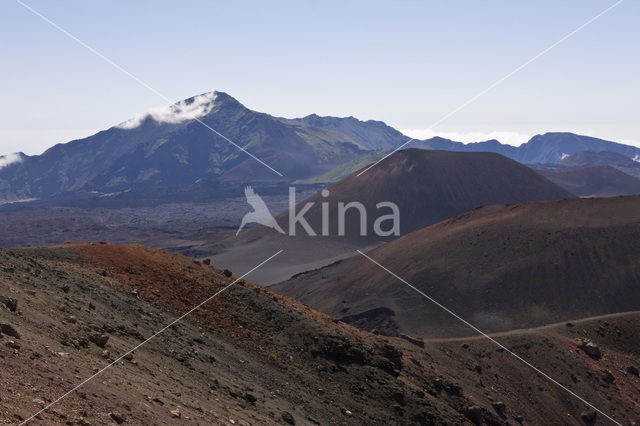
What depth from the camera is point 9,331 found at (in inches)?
422

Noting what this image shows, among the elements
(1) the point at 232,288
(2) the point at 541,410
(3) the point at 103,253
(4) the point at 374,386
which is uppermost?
(3) the point at 103,253

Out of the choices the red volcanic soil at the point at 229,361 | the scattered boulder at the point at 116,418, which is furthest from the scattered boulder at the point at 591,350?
the scattered boulder at the point at 116,418

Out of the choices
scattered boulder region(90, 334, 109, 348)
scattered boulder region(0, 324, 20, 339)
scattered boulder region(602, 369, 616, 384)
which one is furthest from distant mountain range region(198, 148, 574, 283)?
scattered boulder region(0, 324, 20, 339)

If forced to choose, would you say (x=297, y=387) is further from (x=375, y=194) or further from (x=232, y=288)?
(x=375, y=194)

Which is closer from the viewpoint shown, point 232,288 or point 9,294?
point 9,294

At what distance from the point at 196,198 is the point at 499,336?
177365 mm

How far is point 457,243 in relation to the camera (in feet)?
181

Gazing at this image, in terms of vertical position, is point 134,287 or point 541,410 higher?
point 134,287

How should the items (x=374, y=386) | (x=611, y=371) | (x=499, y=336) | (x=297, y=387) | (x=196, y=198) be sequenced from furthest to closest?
(x=196, y=198), (x=499, y=336), (x=611, y=371), (x=374, y=386), (x=297, y=387)

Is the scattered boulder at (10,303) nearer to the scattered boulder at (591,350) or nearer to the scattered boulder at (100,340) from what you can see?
the scattered boulder at (100,340)

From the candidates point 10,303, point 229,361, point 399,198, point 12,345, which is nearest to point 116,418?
point 12,345

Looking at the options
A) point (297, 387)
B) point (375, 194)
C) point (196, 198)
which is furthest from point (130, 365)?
point (196, 198)

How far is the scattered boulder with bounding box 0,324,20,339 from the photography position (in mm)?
10656

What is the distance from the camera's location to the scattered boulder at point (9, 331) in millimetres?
10656
